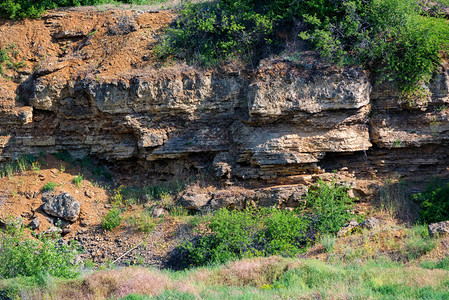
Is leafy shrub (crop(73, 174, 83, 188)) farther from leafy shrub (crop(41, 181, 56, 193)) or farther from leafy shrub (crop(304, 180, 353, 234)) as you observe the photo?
leafy shrub (crop(304, 180, 353, 234))

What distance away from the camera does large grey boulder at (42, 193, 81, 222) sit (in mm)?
11984

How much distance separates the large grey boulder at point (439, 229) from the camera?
9.61 meters

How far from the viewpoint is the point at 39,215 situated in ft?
39.1

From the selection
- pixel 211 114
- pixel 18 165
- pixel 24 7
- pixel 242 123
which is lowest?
pixel 18 165

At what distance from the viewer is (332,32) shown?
43.2 feet

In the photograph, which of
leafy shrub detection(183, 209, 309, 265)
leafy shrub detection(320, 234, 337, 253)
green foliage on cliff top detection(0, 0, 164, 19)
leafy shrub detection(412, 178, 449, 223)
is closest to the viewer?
leafy shrub detection(320, 234, 337, 253)

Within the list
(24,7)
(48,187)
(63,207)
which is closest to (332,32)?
(63,207)

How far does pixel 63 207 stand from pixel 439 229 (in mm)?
9019

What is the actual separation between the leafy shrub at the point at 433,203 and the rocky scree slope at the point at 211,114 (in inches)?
37.4

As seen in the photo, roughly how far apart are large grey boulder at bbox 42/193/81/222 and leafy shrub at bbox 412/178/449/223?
8.63 m

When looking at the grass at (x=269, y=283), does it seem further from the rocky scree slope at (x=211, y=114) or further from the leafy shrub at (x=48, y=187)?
the leafy shrub at (x=48, y=187)

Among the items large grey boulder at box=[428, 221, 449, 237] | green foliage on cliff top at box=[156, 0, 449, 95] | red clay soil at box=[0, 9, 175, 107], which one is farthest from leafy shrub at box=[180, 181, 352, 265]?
red clay soil at box=[0, 9, 175, 107]

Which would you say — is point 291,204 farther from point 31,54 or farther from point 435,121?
point 31,54

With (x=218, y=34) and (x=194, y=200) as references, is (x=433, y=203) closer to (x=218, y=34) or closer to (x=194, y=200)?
(x=194, y=200)
